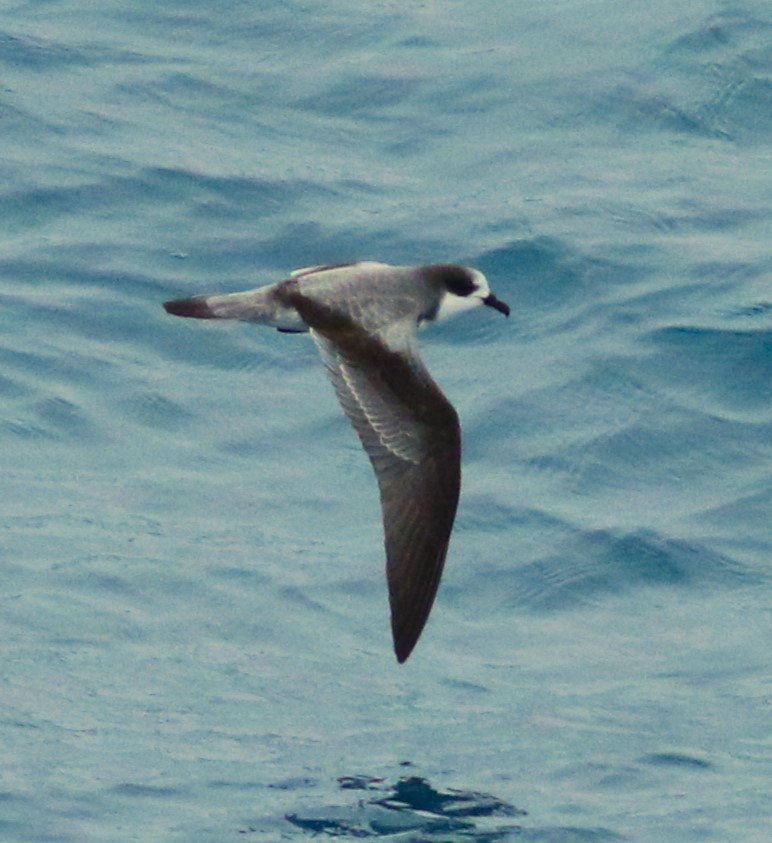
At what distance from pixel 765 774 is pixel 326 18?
331 inches

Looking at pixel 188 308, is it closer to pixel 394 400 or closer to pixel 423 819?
pixel 394 400

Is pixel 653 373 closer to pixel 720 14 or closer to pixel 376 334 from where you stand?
pixel 376 334

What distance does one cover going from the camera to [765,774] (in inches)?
389

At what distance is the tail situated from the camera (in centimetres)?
966

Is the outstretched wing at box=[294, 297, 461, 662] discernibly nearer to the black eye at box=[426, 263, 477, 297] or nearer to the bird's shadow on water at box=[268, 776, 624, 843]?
the black eye at box=[426, 263, 477, 297]

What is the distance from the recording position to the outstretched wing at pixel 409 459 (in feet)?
30.8

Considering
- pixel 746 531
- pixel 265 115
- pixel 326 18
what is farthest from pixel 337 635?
pixel 326 18

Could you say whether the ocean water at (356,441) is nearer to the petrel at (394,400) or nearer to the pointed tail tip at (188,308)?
the petrel at (394,400)

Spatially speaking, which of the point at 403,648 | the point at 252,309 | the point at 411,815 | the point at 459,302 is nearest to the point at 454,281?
the point at 459,302

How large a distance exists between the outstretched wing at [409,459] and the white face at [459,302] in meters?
0.43

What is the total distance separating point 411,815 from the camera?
368 inches

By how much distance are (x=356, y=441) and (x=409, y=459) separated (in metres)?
2.82

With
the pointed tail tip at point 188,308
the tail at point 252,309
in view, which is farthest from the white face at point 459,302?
the pointed tail tip at point 188,308

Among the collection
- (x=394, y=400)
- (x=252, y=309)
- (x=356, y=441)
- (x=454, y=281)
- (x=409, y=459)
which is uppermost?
(x=454, y=281)
